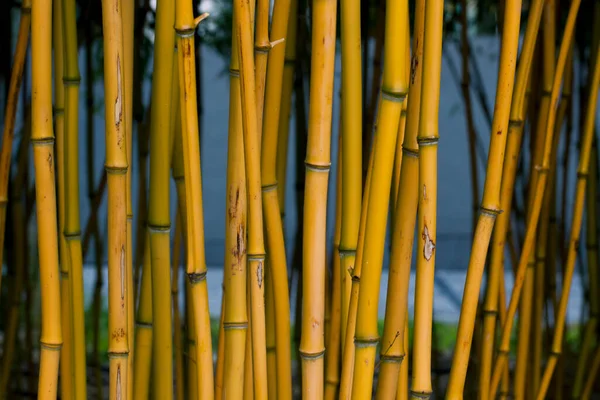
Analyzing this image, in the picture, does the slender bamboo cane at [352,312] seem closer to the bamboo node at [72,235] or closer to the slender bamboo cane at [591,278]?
the bamboo node at [72,235]

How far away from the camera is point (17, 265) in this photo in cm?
89

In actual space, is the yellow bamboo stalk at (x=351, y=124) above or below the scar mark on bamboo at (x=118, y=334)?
above

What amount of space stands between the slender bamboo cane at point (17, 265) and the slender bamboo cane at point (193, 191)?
445 millimetres

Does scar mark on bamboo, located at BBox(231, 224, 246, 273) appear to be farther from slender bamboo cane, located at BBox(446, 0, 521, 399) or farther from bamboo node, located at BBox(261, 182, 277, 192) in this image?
slender bamboo cane, located at BBox(446, 0, 521, 399)

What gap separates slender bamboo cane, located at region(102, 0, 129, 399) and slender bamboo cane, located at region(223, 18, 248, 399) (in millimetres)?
64

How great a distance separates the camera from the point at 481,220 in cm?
47

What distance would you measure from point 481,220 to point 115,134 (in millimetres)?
229

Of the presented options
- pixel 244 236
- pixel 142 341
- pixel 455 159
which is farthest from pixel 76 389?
pixel 455 159

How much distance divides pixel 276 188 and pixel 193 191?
0.07 metres

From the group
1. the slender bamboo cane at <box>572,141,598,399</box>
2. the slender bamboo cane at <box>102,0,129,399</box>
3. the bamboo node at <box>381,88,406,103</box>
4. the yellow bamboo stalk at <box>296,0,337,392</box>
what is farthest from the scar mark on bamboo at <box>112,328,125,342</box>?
the slender bamboo cane at <box>572,141,598,399</box>

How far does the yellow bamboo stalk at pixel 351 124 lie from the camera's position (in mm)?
421

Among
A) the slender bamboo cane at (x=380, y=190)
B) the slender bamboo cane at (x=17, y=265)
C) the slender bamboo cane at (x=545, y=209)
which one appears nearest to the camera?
the slender bamboo cane at (x=380, y=190)

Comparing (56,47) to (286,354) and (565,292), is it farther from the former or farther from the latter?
(565,292)

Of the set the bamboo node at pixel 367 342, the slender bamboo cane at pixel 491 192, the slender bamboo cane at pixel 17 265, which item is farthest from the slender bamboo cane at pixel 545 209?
the slender bamboo cane at pixel 17 265
